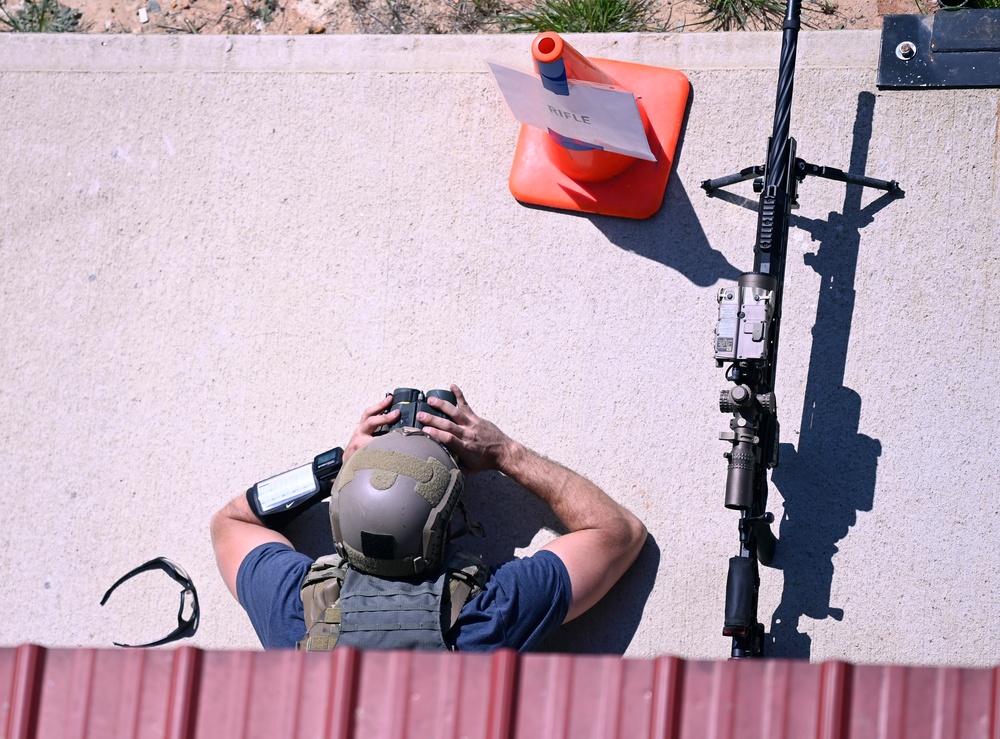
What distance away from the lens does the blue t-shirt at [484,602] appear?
293 cm

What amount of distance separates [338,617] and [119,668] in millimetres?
740

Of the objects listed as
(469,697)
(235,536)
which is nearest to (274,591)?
(235,536)

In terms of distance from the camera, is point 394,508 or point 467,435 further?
point 467,435

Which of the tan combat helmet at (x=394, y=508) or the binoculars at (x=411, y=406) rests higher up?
the binoculars at (x=411, y=406)

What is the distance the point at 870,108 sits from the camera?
3.56 m

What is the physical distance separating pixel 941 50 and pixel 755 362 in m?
1.41

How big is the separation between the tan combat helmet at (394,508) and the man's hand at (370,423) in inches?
8.2

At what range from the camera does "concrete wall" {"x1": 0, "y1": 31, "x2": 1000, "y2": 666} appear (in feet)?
11.1

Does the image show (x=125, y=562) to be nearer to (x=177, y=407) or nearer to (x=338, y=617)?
(x=177, y=407)

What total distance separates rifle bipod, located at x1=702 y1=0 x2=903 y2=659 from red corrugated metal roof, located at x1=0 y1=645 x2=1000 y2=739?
0.87 m

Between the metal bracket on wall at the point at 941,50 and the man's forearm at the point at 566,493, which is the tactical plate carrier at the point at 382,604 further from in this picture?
the metal bracket on wall at the point at 941,50

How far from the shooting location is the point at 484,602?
2.97m

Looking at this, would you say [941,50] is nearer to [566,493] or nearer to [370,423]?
[566,493]

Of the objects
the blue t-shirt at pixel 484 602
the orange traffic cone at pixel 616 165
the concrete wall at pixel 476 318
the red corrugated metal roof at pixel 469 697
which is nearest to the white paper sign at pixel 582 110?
the orange traffic cone at pixel 616 165
